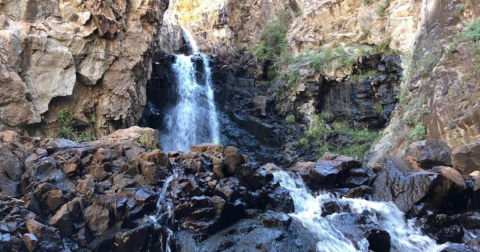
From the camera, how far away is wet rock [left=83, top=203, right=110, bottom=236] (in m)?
8.43

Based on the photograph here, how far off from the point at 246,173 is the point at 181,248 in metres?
3.41

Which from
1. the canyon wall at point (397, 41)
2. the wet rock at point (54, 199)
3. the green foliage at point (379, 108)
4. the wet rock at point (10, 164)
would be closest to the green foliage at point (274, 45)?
the canyon wall at point (397, 41)

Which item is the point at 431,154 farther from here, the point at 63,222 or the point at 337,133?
the point at 63,222

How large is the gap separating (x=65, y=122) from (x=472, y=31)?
17.3 meters

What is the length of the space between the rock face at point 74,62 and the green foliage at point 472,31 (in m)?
14.7

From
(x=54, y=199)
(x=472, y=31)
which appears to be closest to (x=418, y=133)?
(x=472, y=31)

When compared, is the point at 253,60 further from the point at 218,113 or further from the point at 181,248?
the point at 181,248

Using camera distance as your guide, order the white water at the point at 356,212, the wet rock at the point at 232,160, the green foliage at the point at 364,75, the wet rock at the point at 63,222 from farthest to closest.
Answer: the green foliage at the point at 364,75, the wet rock at the point at 232,160, the white water at the point at 356,212, the wet rock at the point at 63,222

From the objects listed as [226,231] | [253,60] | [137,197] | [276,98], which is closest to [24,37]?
[137,197]

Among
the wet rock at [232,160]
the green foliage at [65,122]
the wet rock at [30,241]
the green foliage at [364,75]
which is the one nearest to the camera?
the wet rock at [30,241]

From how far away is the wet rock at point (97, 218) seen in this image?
8430 mm

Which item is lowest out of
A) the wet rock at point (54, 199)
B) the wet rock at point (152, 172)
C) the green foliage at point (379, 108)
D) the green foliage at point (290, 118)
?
the wet rock at point (54, 199)

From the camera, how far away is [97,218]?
28.0 feet

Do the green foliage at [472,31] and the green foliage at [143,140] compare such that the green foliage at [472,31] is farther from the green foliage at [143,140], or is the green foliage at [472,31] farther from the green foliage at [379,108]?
the green foliage at [143,140]
